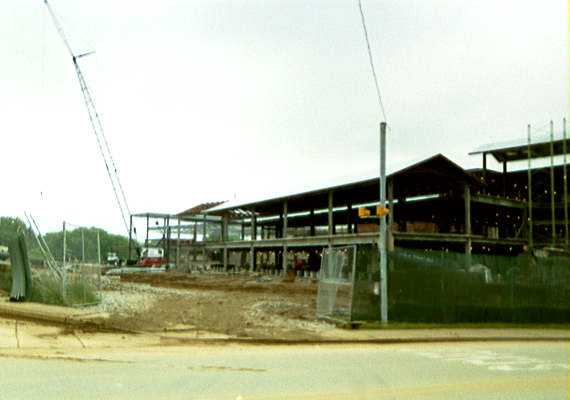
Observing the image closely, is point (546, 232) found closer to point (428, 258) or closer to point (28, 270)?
point (428, 258)

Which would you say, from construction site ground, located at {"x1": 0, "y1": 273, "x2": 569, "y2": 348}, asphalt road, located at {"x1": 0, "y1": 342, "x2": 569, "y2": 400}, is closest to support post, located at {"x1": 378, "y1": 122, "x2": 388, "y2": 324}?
construction site ground, located at {"x1": 0, "y1": 273, "x2": 569, "y2": 348}

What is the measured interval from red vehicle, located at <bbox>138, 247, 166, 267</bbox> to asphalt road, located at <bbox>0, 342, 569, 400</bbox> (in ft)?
189

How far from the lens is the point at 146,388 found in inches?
342

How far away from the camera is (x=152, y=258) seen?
71938 mm

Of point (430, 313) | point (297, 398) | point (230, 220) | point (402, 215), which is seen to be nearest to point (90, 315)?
point (430, 313)

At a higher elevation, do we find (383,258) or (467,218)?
(467,218)

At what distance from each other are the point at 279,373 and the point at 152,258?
6327 centimetres

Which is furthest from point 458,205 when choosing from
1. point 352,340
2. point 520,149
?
point 352,340

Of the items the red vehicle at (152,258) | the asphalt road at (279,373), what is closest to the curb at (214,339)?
the asphalt road at (279,373)

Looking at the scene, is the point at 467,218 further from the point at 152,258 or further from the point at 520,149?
the point at 152,258

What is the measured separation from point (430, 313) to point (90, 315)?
9.88m

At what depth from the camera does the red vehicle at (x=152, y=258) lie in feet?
231

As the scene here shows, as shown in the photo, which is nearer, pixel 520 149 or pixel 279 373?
pixel 279 373

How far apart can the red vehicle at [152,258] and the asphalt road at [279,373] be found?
57.5 metres
